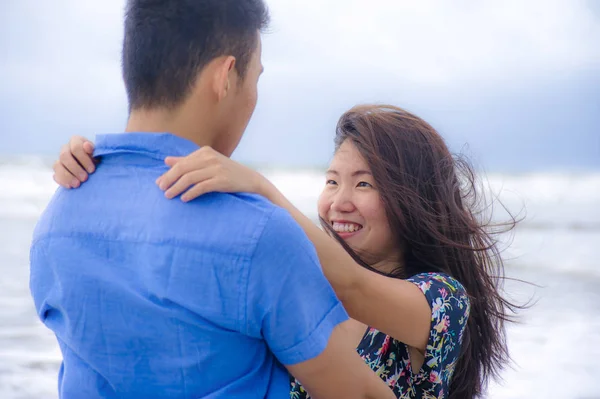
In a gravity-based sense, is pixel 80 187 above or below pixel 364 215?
above

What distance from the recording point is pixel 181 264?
1410 millimetres

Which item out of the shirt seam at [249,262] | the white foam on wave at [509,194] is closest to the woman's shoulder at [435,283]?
the shirt seam at [249,262]

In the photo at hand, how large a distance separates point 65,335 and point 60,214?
249 mm

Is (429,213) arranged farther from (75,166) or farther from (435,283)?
(75,166)

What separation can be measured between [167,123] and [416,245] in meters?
1.26

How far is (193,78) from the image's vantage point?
5.07 ft

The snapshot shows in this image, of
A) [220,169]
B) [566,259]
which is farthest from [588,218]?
[220,169]

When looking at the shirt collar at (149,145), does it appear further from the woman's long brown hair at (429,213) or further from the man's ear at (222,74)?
the woman's long brown hair at (429,213)

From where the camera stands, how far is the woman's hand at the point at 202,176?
142 cm

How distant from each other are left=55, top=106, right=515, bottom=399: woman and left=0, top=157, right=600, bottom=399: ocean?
1582 mm

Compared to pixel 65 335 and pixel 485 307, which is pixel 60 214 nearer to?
pixel 65 335

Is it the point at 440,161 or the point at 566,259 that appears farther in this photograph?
the point at 566,259

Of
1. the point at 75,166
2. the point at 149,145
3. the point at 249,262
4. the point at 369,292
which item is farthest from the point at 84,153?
the point at 369,292

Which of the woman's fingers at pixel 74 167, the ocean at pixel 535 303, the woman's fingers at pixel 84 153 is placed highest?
the woman's fingers at pixel 84 153
